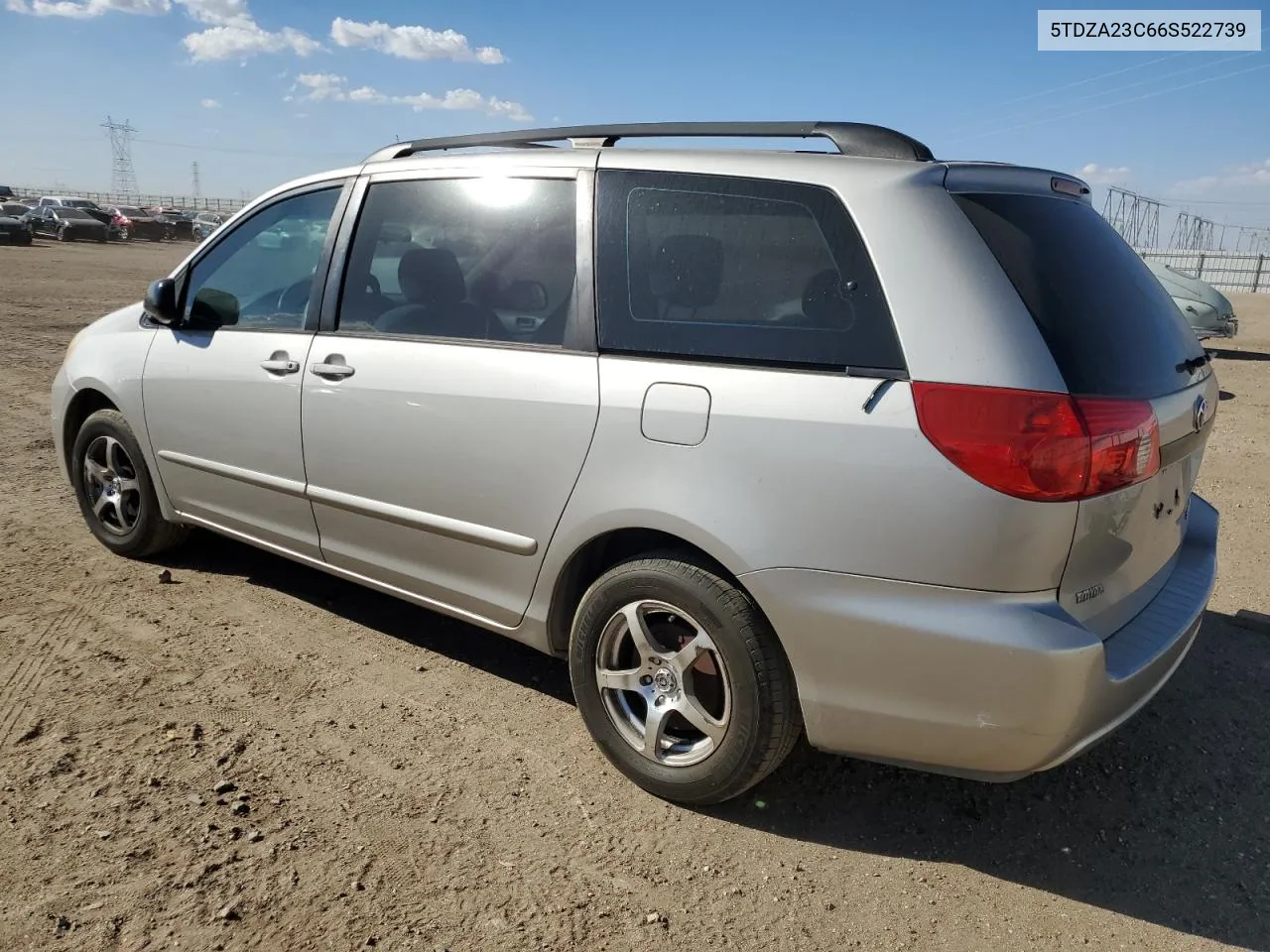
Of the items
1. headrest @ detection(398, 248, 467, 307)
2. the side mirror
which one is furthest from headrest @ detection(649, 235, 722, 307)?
the side mirror

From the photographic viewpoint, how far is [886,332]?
243 centimetres

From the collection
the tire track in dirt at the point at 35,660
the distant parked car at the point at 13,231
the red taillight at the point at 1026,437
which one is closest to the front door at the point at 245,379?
the tire track in dirt at the point at 35,660

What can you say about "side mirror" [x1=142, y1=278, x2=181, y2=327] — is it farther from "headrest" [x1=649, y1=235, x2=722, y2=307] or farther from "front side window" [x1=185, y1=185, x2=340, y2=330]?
"headrest" [x1=649, y1=235, x2=722, y2=307]

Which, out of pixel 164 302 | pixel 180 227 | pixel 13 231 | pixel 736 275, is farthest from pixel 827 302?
pixel 180 227

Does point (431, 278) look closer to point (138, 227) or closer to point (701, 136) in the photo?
point (701, 136)

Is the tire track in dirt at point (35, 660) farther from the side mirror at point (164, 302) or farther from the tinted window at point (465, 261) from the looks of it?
the tinted window at point (465, 261)

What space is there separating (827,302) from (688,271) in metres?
0.47

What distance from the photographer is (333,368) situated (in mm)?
3559

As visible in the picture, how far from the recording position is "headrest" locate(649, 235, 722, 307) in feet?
9.04

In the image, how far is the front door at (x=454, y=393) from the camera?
9.91 ft

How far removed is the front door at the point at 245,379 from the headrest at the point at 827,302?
2050mm

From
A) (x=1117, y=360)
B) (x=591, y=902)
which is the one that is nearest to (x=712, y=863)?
(x=591, y=902)

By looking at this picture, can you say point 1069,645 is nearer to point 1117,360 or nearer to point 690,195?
point 1117,360

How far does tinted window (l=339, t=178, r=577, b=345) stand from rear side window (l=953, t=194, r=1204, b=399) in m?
1.28
